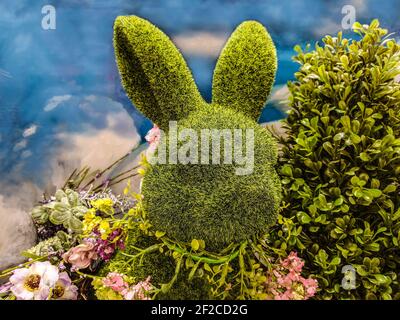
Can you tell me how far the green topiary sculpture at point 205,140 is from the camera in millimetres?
926

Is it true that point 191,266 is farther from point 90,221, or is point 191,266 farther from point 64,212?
point 64,212

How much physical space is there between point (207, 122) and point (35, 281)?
24.2 inches

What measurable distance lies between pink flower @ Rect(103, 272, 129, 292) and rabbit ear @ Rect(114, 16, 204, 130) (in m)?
0.39

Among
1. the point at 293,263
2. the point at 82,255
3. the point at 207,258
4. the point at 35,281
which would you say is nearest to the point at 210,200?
the point at 207,258

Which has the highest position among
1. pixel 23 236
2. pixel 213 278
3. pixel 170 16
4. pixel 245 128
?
pixel 170 16

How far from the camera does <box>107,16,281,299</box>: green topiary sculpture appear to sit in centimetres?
93

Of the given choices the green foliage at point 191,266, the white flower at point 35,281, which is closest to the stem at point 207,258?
the green foliage at point 191,266

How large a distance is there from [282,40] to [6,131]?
108 cm

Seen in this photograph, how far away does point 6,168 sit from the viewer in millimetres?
1510

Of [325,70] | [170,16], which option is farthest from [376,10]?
[170,16]

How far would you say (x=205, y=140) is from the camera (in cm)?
96

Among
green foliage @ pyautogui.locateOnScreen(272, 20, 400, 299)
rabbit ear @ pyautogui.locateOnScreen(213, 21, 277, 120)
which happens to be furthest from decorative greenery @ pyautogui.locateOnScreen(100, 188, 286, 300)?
rabbit ear @ pyautogui.locateOnScreen(213, 21, 277, 120)
